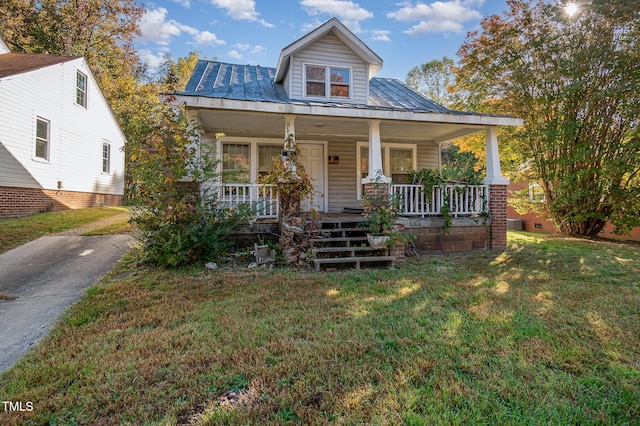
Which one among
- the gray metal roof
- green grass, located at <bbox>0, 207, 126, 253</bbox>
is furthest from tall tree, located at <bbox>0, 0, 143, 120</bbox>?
the gray metal roof

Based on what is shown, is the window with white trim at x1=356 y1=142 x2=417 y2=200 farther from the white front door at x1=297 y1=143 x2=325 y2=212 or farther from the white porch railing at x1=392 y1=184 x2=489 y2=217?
the white porch railing at x1=392 y1=184 x2=489 y2=217

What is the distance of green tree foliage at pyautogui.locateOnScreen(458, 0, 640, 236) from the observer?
8.34 meters

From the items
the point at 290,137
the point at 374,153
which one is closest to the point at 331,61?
the point at 374,153

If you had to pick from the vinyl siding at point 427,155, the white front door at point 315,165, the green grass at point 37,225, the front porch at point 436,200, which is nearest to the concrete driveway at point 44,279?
the green grass at point 37,225

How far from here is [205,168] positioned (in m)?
5.57

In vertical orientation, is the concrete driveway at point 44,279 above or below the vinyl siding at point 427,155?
below

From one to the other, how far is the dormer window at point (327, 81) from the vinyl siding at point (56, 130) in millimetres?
6463

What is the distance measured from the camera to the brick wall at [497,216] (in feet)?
23.6

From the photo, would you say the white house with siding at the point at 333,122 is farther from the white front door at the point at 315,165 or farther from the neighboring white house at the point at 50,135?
the neighboring white house at the point at 50,135

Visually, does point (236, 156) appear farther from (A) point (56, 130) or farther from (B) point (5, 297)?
(A) point (56, 130)

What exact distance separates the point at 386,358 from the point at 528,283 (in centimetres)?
325

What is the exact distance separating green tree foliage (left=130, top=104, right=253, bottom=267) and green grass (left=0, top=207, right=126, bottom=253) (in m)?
3.54

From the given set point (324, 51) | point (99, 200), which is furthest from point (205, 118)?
point (99, 200)

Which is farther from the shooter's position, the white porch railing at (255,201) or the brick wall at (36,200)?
the brick wall at (36,200)
